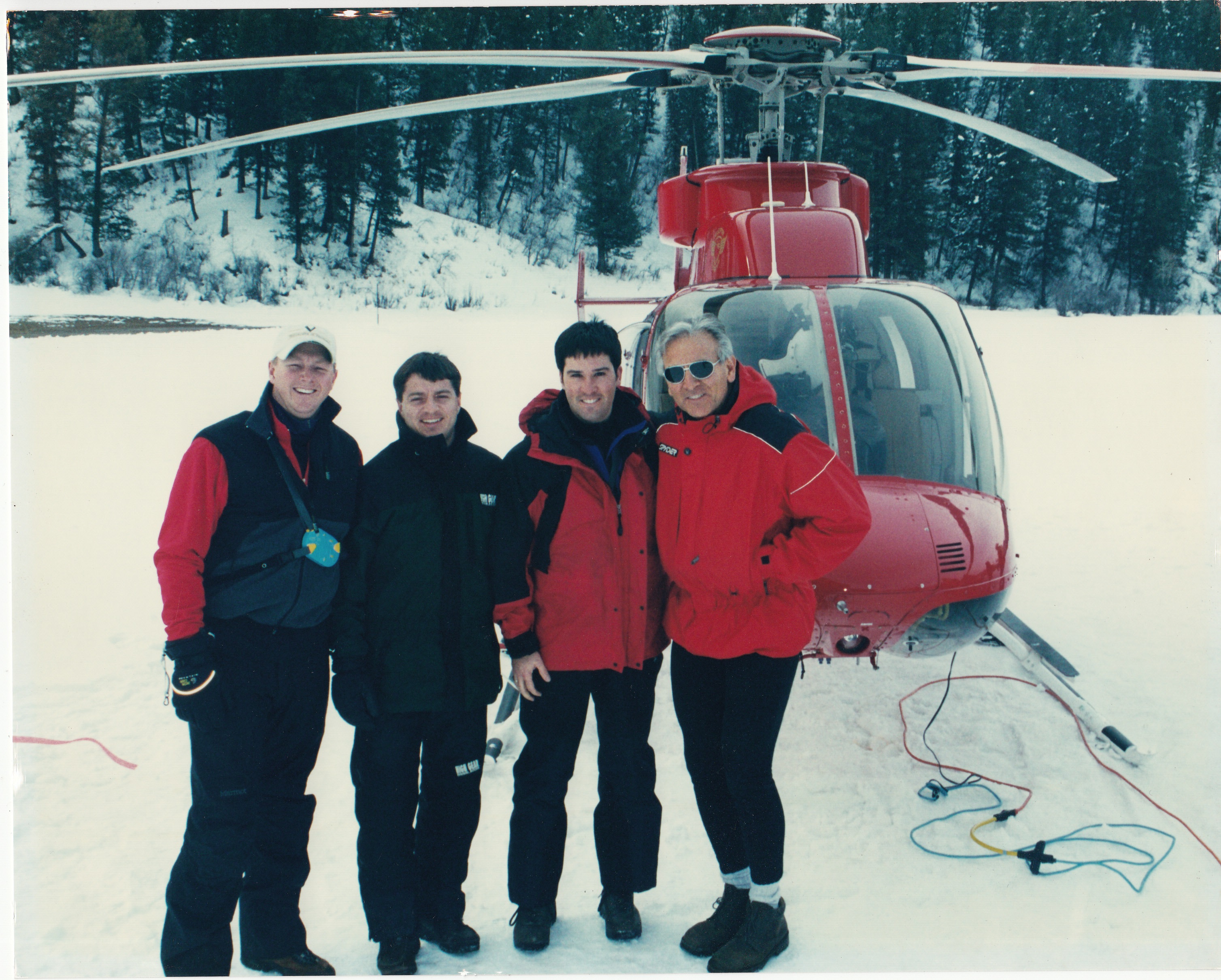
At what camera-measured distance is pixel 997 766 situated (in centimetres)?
327

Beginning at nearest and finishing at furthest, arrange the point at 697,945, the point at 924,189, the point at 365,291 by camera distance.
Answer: the point at 697,945 < the point at 924,189 < the point at 365,291

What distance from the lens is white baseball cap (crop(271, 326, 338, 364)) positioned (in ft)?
6.65

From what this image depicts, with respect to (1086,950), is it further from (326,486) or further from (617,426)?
(326,486)

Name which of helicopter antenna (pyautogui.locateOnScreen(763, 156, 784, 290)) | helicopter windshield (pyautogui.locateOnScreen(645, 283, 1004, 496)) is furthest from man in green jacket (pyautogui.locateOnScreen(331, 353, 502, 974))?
helicopter antenna (pyautogui.locateOnScreen(763, 156, 784, 290))

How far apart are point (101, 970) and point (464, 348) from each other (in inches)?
421

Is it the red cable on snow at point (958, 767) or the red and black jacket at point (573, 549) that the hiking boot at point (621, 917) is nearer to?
the red and black jacket at point (573, 549)

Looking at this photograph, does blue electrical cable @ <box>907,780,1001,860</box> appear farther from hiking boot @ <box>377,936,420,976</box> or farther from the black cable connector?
hiking boot @ <box>377,936,420,976</box>

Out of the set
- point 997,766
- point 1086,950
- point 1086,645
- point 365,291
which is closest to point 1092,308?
point 1086,645

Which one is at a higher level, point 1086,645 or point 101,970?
point 1086,645

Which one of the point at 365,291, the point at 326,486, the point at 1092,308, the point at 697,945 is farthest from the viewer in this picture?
the point at 365,291

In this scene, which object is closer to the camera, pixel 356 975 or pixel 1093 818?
pixel 356 975

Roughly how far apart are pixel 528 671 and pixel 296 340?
101 centimetres

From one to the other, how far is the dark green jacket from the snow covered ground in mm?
792

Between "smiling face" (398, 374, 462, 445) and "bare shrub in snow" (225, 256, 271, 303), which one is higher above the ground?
"bare shrub in snow" (225, 256, 271, 303)
